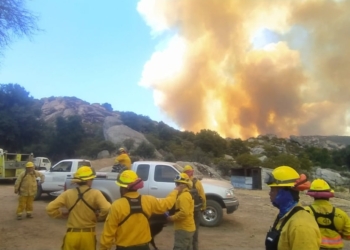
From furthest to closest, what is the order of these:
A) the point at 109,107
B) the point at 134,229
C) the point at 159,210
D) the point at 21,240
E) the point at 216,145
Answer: the point at 109,107 < the point at 216,145 < the point at 21,240 < the point at 159,210 < the point at 134,229

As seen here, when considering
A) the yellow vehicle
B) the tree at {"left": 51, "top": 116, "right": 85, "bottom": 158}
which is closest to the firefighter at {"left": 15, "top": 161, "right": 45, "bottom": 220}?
the yellow vehicle

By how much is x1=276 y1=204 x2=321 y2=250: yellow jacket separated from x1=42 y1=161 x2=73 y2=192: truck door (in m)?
13.3

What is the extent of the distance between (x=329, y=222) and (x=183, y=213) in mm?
2110

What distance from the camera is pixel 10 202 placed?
604 inches

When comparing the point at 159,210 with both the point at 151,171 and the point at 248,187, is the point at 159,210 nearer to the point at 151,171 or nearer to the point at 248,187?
the point at 151,171

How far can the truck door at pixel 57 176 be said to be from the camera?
14.9 meters

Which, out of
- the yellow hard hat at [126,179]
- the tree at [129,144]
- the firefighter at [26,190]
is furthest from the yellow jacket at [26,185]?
the tree at [129,144]

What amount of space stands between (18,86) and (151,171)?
35223 millimetres

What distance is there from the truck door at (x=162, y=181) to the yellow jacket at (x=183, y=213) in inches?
196

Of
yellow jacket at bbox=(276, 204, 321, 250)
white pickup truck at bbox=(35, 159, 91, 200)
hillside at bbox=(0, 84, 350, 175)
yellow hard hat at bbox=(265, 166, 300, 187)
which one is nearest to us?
yellow jacket at bbox=(276, 204, 321, 250)

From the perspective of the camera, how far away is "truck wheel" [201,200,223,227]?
437 inches

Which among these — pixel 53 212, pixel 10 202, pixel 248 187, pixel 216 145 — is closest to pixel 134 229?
pixel 53 212

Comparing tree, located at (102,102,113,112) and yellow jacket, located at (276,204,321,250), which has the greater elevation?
tree, located at (102,102,113,112)

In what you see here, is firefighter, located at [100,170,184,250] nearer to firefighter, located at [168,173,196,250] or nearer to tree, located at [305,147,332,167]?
firefighter, located at [168,173,196,250]
